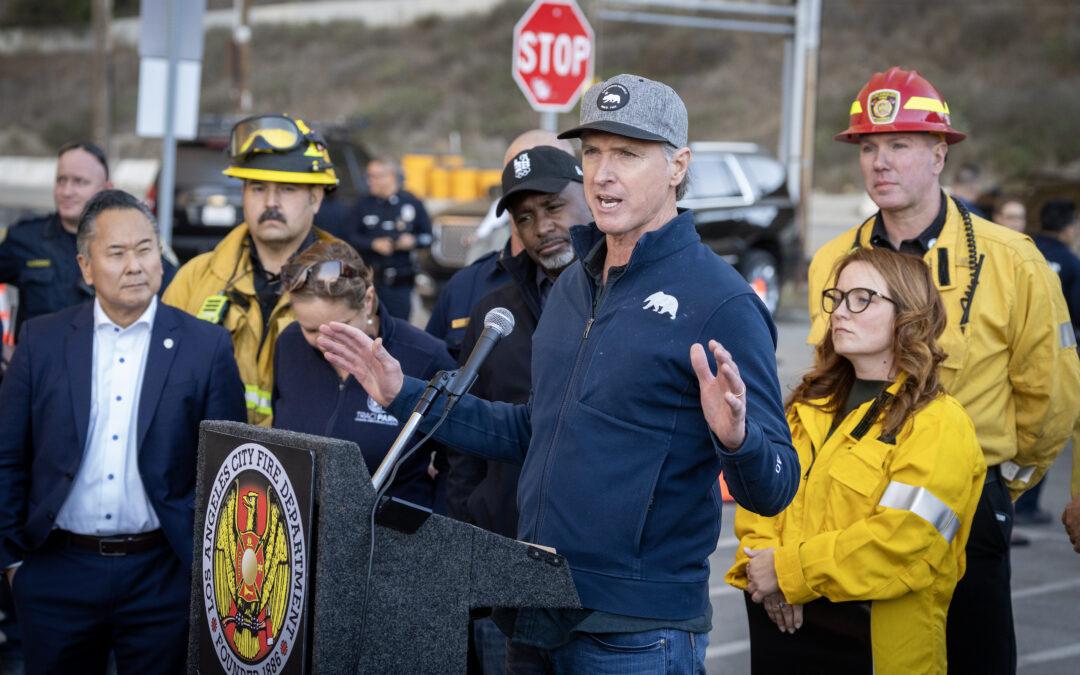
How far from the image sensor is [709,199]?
53.5 ft

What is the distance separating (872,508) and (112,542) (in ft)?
7.95

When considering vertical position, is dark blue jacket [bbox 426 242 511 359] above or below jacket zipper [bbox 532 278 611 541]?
above

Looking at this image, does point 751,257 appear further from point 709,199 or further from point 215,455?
point 215,455

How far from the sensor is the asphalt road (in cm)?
571

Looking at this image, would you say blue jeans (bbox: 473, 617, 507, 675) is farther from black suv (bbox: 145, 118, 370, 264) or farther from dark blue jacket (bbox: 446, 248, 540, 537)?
black suv (bbox: 145, 118, 370, 264)

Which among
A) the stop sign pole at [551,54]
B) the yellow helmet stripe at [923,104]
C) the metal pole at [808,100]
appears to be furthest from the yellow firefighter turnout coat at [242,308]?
the metal pole at [808,100]

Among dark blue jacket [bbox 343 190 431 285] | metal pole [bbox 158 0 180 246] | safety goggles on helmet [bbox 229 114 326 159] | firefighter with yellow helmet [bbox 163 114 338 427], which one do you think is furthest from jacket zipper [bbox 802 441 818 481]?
dark blue jacket [bbox 343 190 431 285]

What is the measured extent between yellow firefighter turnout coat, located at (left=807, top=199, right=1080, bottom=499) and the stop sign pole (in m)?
5.77

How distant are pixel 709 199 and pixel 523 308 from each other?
12.6 meters

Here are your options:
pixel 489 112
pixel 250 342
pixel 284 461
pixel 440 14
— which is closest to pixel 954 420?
pixel 284 461

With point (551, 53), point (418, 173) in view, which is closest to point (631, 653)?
point (551, 53)

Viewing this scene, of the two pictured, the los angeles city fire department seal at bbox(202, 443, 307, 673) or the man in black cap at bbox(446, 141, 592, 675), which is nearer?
the los angeles city fire department seal at bbox(202, 443, 307, 673)

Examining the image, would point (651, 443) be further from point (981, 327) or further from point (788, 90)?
point (788, 90)

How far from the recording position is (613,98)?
2.81m
